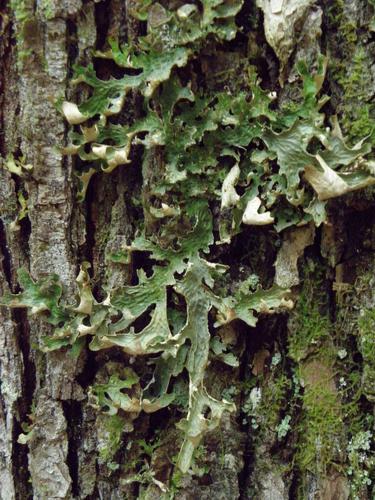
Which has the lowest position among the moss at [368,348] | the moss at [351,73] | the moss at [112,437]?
the moss at [112,437]

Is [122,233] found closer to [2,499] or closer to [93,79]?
[93,79]

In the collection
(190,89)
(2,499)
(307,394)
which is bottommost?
(2,499)

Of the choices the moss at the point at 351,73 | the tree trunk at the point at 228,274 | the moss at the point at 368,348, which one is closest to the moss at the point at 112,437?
the tree trunk at the point at 228,274

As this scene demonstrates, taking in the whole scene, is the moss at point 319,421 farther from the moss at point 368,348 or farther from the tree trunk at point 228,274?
the moss at point 368,348

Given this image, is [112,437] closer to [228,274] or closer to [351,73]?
[228,274]

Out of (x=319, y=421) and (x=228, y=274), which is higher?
(x=228, y=274)

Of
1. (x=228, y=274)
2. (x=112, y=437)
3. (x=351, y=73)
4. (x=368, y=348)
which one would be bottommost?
(x=112, y=437)

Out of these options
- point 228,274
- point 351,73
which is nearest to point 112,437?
point 228,274

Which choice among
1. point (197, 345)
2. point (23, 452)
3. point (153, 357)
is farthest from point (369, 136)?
point (23, 452)

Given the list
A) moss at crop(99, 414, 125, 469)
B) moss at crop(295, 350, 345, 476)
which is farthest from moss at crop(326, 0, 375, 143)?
moss at crop(99, 414, 125, 469)
